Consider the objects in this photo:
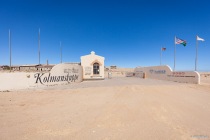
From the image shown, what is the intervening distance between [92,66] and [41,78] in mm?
11571

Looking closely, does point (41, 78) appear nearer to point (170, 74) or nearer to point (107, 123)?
point (107, 123)

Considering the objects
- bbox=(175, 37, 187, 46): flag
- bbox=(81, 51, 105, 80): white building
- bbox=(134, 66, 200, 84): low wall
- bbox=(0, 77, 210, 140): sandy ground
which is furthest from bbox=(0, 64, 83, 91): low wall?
bbox=(175, 37, 187, 46): flag

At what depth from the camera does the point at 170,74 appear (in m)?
26.9

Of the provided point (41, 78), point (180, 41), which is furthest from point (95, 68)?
point (180, 41)

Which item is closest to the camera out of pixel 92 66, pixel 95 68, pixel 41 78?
pixel 41 78

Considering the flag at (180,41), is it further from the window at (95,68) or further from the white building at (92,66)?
the window at (95,68)

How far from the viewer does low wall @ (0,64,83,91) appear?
51.3ft

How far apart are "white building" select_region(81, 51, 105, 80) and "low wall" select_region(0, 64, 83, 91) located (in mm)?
3032

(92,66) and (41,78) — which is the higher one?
(92,66)

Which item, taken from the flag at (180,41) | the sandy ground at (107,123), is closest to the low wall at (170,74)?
the flag at (180,41)

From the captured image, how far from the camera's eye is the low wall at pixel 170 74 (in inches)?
868

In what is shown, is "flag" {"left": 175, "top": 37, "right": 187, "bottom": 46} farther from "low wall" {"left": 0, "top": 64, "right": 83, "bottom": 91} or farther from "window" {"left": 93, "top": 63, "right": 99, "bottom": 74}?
"low wall" {"left": 0, "top": 64, "right": 83, "bottom": 91}

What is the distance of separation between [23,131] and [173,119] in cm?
574

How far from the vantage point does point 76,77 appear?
24656mm
